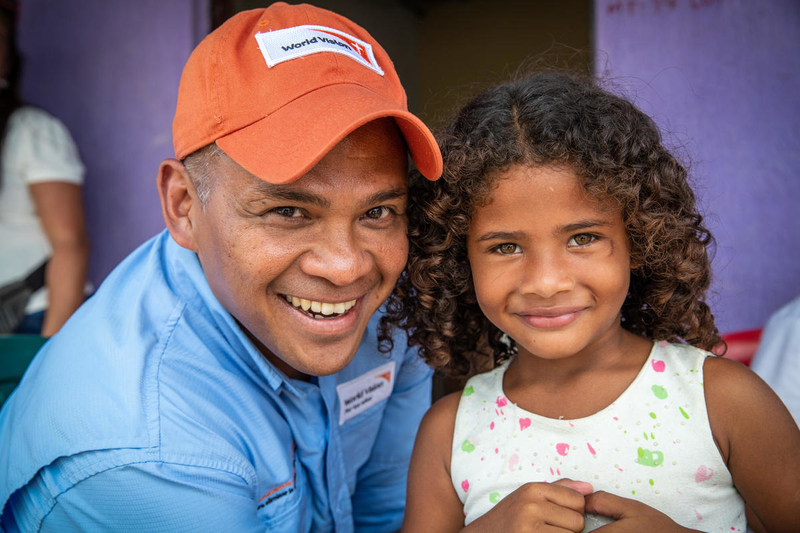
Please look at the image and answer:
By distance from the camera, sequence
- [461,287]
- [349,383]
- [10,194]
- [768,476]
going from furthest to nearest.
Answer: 1. [10,194]
2. [349,383]
3. [461,287]
4. [768,476]

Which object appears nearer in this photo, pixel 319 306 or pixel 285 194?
pixel 285 194

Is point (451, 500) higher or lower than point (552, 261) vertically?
lower

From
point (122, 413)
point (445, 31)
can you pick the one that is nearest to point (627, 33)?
point (122, 413)

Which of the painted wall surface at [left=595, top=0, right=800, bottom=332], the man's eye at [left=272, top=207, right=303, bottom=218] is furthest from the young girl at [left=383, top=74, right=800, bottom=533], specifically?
the painted wall surface at [left=595, top=0, right=800, bottom=332]

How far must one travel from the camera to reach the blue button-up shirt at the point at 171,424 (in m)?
1.36

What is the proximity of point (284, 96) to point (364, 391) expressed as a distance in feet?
3.18

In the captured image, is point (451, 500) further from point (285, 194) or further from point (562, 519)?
point (285, 194)

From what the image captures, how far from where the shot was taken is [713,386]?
1450 millimetres

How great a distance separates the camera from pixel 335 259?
57.8 inches

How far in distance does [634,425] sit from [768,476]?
0.28 meters

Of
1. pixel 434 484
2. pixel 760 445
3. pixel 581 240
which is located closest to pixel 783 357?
pixel 760 445

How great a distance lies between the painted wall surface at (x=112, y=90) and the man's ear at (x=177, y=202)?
207 cm

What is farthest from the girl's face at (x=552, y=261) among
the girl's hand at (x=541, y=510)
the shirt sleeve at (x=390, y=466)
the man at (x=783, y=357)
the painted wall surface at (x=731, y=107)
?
the painted wall surface at (x=731, y=107)

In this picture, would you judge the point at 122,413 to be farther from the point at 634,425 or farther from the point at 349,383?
the point at 634,425
